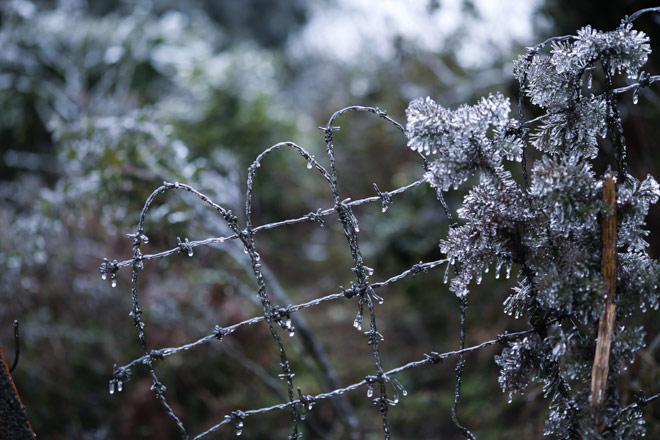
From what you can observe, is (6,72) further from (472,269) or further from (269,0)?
(472,269)

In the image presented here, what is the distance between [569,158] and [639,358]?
1.69m

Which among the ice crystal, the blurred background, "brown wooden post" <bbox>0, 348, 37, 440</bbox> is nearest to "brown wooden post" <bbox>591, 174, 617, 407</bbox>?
the ice crystal

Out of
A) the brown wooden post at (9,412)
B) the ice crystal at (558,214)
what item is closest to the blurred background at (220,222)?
→ the brown wooden post at (9,412)

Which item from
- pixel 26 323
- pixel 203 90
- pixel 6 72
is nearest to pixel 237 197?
pixel 26 323

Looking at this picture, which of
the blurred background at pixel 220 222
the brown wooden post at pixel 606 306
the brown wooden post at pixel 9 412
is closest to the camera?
the brown wooden post at pixel 606 306

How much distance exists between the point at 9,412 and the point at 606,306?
5.14 ft

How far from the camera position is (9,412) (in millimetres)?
1354

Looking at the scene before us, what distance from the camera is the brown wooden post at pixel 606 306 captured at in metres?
1.17

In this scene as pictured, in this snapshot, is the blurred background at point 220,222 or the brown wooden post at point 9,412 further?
the blurred background at point 220,222

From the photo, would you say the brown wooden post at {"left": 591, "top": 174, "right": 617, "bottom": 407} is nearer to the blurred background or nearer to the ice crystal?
the ice crystal

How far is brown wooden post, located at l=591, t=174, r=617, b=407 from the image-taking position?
117 cm

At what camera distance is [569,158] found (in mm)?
1276

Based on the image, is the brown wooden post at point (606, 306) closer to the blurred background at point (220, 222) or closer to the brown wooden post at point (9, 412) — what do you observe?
the blurred background at point (220, 222)

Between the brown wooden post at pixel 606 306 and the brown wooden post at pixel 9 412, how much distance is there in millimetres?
1446
